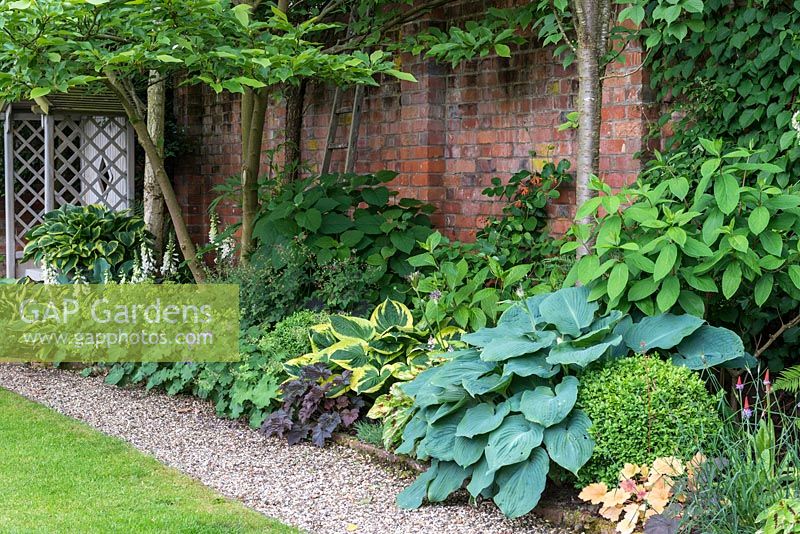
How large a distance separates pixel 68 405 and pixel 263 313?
4.49 ft

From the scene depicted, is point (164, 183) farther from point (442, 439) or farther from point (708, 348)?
point (708, 348)

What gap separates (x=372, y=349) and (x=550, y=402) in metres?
1.66

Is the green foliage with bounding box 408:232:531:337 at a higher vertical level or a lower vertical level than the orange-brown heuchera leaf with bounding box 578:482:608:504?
higher

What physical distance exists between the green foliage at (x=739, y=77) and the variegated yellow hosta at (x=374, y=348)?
1.83 m

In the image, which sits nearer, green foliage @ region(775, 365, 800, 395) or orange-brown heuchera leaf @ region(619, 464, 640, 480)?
orange-brown heuchera leaf @ region(619, 464, 640, 480)

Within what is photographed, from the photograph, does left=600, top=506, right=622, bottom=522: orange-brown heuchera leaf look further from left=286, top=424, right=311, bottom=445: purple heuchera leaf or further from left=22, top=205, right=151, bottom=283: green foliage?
left=22, top=205, right=151, bottom=283: green foliage

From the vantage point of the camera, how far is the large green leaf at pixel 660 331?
3855 mm

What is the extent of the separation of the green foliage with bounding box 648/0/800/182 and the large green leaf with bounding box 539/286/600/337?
1303mm

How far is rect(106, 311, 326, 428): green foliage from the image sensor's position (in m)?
5.29

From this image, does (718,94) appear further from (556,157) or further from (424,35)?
(424,35)

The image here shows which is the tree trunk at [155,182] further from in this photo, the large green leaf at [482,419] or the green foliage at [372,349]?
the large green leaf at [482,419]

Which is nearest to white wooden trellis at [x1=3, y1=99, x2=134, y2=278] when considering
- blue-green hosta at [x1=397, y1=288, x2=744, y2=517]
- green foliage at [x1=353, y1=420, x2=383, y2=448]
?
green foliage at [x1=353, y1=420, x2=383, y2=448]

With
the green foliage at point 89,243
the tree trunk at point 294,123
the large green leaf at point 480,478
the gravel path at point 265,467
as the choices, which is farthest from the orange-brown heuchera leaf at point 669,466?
the tree trunk at point 294,123

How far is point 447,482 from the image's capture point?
152 inches
